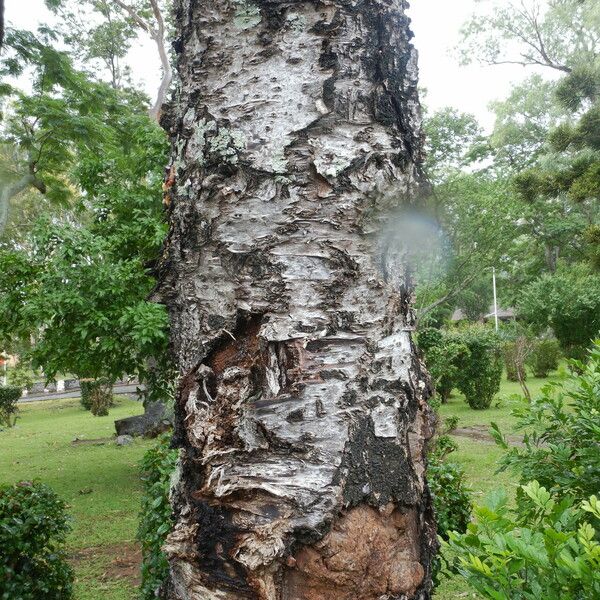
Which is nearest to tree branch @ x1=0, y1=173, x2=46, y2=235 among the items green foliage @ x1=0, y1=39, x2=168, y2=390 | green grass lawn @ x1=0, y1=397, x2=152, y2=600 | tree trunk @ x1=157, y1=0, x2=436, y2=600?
green foliage @ x1=0, y1=39, x2=168, y2=390

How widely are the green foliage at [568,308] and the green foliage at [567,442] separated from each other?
1886 cm

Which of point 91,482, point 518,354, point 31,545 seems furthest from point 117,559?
point 518,354

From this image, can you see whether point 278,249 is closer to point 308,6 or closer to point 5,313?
point 308,6

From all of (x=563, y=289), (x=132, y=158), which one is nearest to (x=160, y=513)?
(x=132, y=158)

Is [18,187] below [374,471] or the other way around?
the other way around

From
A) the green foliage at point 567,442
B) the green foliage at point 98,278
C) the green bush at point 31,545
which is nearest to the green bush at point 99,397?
the green foliage at point 98,278

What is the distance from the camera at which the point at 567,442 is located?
104 inches

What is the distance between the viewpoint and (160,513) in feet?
12.5

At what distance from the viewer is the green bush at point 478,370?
1509cm

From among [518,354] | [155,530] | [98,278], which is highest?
[98,278]

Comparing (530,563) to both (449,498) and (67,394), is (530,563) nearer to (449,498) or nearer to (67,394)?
(449,498)

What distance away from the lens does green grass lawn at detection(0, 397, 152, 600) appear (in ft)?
18.2

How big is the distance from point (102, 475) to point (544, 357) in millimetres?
15961

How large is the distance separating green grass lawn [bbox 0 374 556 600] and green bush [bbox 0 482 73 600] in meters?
0.53
